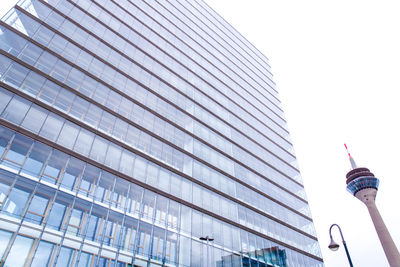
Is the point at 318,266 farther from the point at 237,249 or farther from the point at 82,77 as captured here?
the point at 82,77

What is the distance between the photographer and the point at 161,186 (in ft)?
98.0

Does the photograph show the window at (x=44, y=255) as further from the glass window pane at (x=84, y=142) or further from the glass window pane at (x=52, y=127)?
the glass window pane at (x=52, y=127)

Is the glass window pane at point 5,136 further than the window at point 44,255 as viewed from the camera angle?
Yes

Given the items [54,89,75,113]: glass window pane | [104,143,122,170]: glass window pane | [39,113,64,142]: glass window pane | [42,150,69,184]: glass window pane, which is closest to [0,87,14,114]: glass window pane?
[39,113,64,142]: glass window pane

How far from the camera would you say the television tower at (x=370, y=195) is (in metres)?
55.7

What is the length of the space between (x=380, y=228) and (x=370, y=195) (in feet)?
23.8

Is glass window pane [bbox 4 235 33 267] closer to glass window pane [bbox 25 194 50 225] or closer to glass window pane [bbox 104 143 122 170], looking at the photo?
glass window pane [bbox 25 194 50 225]

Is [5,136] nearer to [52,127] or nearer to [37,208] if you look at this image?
[52,127]

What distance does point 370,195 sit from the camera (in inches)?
2461

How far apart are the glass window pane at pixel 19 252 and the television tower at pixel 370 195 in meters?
60.3

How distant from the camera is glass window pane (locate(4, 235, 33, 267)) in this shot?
57.7ft

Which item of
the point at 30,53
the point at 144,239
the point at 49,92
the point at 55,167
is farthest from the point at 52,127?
the point at 144,239

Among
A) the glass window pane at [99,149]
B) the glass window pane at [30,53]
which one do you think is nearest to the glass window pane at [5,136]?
the glass window pane at [99,149]

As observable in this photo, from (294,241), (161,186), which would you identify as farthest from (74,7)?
(294,241)
